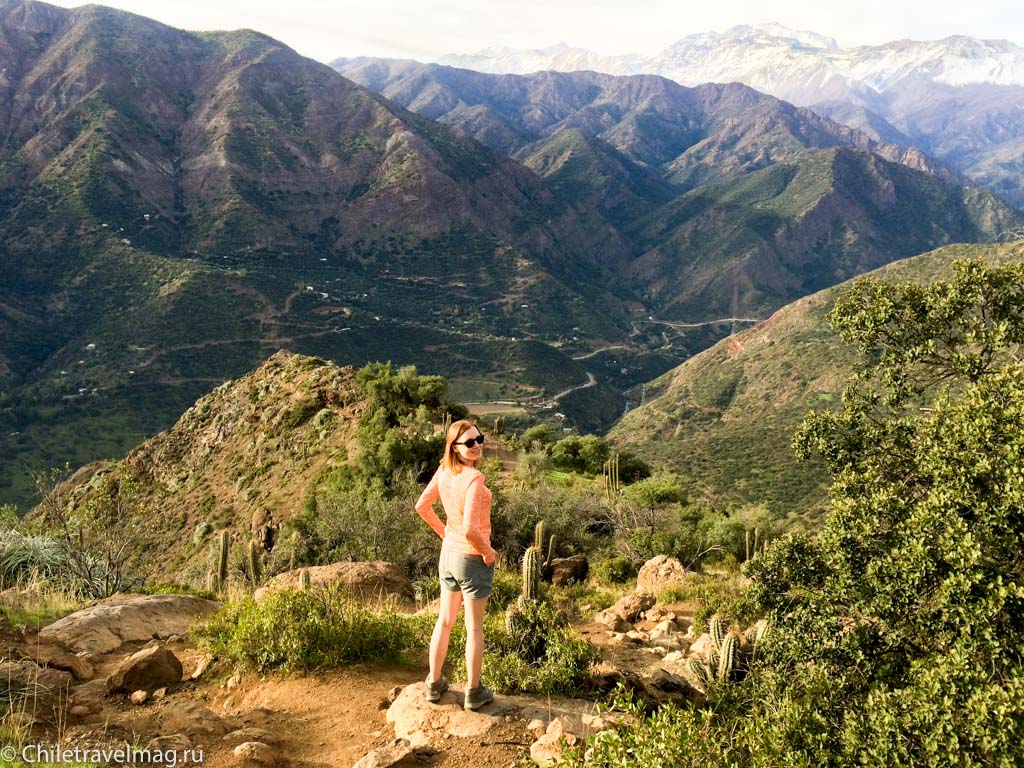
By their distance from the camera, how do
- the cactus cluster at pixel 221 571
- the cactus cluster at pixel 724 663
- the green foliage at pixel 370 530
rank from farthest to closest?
the green foliage at pixel 370 530 → the cactus cluster at pixel 221 571 → the cactus cluster at pixel 724 663

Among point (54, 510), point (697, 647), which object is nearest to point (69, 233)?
point (54, 510)

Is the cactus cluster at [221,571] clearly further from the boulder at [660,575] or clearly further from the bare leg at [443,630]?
the boulder at [660,575]

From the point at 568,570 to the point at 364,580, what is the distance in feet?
20.2

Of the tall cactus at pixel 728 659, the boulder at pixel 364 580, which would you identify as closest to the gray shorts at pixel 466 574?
the tall cactus at pixel 728 659

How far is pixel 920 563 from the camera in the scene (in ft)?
17.1

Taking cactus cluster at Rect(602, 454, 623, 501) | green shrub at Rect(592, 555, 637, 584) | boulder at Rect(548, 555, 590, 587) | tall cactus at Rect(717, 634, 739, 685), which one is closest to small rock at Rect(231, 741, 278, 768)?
tall cactus at Rect(717, 634, 739, 685)

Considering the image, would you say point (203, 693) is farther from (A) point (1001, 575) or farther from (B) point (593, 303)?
(B) point (593, 303)

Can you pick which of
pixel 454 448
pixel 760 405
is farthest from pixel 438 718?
pixel 760 405

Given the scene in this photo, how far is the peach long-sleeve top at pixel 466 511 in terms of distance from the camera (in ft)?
17.4

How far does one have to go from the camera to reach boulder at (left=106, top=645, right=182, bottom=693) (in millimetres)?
6227

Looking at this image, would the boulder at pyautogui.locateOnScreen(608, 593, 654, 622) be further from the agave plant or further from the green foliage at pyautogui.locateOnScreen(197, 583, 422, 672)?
the agave plant

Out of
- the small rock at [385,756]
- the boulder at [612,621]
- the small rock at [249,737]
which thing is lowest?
the boulder at [612,621]

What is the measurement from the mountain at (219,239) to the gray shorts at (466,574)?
64.0 meters

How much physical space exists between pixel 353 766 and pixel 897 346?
762 centimetres
